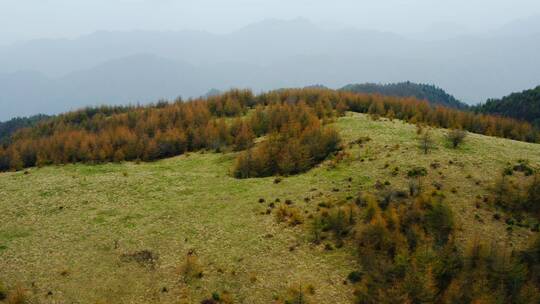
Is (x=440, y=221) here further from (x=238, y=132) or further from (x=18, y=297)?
(x=238, y=132)

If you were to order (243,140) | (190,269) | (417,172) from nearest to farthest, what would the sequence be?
1. (190,269)
2. (417,172)
3. (243,140)

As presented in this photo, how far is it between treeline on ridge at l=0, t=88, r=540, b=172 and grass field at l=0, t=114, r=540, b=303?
20.7ft

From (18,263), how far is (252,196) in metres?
26.3

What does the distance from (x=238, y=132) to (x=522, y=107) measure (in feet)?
347

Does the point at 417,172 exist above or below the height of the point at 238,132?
below

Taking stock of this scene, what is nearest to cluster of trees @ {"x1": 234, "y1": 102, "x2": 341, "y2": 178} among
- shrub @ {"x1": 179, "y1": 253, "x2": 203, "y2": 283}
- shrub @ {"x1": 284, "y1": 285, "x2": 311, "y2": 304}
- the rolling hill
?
the rolling hill

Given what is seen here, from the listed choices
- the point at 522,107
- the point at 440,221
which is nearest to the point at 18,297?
the point at 440,221

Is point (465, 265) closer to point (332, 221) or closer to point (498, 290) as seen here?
point (498, 290)

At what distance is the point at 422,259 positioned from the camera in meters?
32.7

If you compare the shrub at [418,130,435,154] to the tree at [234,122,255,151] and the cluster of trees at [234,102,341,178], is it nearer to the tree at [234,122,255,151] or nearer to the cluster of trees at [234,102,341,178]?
the cluster of trees at [234,102,341,178]

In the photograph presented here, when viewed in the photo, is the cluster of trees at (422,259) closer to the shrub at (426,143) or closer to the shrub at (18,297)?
the shrub at (426,143)

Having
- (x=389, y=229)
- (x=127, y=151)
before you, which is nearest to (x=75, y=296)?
(x=389, y=229)

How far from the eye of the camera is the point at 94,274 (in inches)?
1471

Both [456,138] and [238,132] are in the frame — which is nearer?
[456,138]
